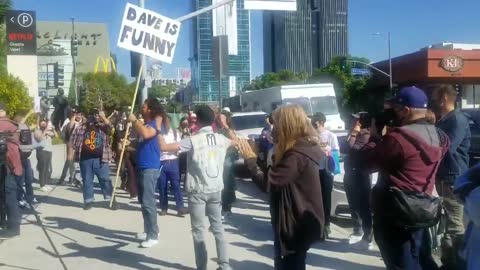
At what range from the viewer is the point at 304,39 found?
103 m

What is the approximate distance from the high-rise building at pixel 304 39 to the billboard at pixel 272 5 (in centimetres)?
7232

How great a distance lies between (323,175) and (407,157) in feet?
11.9

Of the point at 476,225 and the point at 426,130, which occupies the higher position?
the point at 426,130

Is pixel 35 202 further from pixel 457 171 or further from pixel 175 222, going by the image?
pixel 457 171

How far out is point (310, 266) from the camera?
Result: 701 cm

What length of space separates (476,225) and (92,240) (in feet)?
20.8

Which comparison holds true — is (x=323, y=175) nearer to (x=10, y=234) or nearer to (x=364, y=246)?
(x=364, y=246)

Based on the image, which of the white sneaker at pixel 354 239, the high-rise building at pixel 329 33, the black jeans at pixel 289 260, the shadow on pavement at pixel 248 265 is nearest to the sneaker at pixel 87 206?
the shadow on pavement at pixel 248 265

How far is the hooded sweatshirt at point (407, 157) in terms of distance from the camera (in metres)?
4.36

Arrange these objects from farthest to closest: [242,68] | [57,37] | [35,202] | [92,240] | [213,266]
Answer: [57,37], [242,68], [35,202], [92,240], [213,266]

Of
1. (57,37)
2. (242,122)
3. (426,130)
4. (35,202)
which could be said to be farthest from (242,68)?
(426,130)

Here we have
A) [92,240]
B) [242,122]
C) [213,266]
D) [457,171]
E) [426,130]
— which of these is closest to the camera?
[426,130]

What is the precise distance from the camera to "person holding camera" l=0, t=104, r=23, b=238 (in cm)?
821

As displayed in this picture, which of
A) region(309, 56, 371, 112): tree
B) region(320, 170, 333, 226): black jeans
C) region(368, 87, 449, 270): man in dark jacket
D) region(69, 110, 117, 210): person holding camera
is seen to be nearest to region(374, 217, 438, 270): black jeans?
region(368, 87, 449, 270): man in dark jacket
